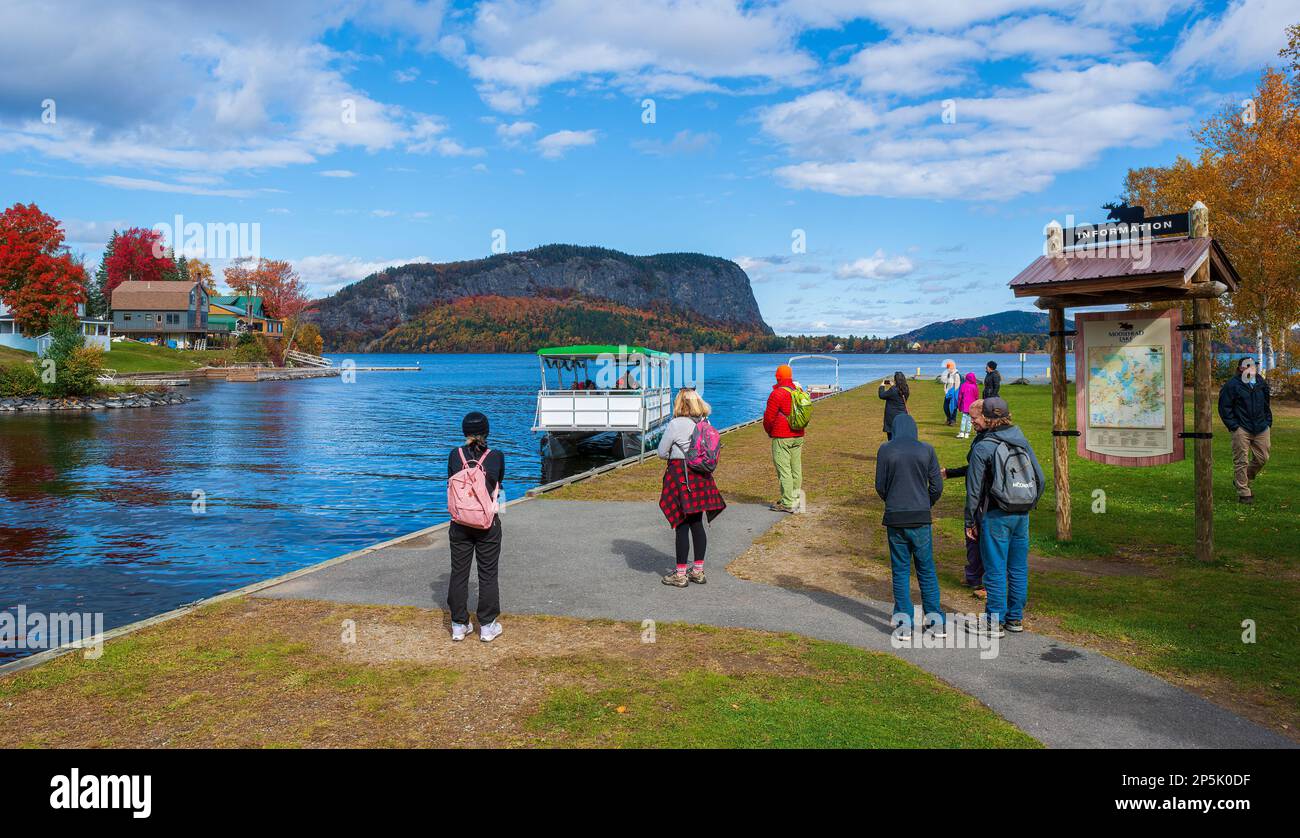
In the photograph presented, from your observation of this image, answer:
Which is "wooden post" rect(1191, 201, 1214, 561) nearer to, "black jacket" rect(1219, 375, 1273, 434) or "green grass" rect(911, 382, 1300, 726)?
"green grass" rect(911, 382, 1300, 726)

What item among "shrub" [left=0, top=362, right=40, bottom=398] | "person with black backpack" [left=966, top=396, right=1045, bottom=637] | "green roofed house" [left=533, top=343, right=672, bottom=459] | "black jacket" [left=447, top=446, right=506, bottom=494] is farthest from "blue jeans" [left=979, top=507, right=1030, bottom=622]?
"shrub" [left=0, top=362, right=40, bottom=398]

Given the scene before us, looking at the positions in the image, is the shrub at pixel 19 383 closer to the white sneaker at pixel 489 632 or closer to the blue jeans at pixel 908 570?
the white sneaker at pixel 489 632

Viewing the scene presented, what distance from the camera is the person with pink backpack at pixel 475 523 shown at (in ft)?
23.6

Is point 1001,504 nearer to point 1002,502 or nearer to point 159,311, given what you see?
point 1002,502

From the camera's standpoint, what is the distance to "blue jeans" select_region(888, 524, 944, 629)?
7.25 metres

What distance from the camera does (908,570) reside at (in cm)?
749

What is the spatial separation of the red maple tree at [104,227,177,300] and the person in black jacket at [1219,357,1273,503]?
453 feet

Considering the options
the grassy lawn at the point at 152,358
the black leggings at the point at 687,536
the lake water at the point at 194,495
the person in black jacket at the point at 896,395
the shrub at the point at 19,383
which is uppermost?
the grassy lawn at the point at 152,358

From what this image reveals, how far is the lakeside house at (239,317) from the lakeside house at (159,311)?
398 cm

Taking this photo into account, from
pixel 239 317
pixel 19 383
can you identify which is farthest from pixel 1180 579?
pixel 239 317

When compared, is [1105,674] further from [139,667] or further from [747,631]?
[139,667]

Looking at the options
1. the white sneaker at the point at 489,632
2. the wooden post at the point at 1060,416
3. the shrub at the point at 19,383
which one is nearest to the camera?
the white sneaker at the point at 489,632

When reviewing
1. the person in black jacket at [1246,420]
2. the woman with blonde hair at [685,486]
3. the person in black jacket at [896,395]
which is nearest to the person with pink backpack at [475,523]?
the woman with blonde hair at [685,486]

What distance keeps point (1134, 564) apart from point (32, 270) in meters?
87.2
